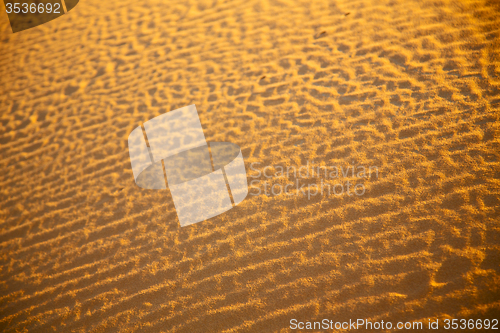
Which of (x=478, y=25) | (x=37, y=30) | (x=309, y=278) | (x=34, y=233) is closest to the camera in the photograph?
(x=309, y=278)

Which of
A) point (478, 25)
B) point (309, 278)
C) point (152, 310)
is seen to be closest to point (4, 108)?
point (152, 310)

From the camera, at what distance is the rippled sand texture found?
2.54m

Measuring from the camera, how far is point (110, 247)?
10.0ft

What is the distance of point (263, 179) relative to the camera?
328 centimetres

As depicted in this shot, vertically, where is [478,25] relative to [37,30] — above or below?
below

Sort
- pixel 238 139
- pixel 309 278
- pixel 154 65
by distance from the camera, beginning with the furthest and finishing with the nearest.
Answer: pixel 154 65 → pixel 238 139 → pixel 309 278

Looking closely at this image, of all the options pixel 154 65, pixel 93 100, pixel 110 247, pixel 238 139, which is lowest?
pixel 110 247

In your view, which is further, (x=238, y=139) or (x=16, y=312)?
(x=238, y=139)

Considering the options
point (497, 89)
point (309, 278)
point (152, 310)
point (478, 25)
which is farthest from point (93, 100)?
point (478, 25)

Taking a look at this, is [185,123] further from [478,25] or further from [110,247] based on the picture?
[478,25]

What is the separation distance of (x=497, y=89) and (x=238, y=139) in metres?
3.28

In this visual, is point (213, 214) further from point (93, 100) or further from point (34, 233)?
point (93, 100)

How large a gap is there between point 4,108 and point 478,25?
7.72 meters

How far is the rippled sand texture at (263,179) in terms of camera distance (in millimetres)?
2539
